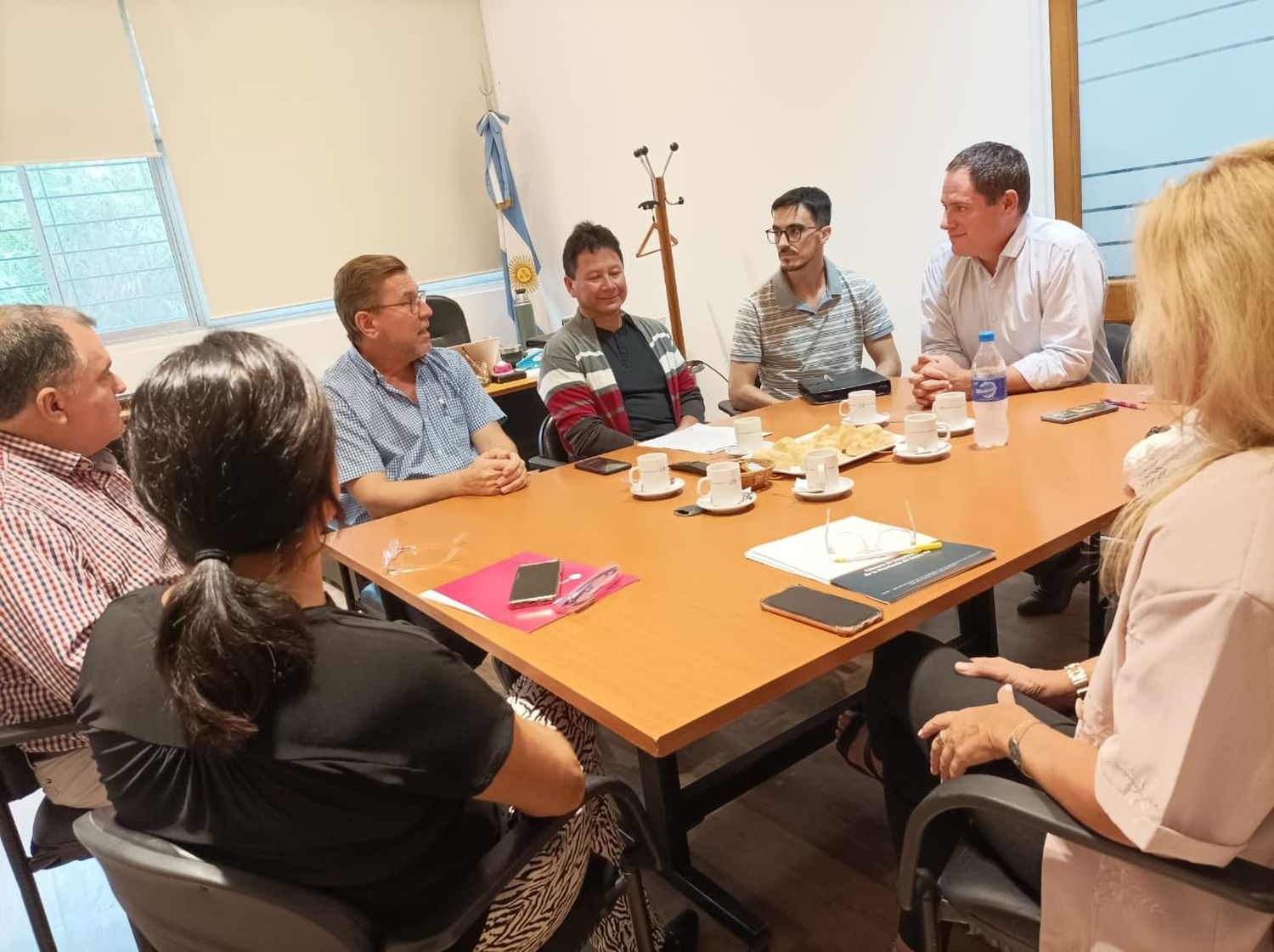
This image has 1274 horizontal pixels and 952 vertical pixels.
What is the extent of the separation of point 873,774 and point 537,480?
110 cm

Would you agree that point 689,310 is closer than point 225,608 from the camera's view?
No

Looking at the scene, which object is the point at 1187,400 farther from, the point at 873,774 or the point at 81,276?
the point at 81,276

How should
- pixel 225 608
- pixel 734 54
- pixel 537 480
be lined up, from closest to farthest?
pixel 225 608, pixel 537 480, pixel 734 54

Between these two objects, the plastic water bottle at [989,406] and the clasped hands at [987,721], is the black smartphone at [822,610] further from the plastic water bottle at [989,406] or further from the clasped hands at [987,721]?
the plastic water bottle at [989,406]

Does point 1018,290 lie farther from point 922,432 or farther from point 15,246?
point 15,246

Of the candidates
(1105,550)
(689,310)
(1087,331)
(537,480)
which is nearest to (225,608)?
(1105,550)

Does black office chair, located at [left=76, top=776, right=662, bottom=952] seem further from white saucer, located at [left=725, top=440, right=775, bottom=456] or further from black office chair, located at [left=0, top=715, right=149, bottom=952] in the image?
white saucer, located at [left=725, top=440, right=775, bottom=456]

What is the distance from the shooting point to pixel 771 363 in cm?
313

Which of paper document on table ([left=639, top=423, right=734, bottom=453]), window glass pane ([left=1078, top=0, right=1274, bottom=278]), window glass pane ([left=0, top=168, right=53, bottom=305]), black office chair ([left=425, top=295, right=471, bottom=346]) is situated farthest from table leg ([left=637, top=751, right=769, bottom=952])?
window glass pane ([left=0, top=168, right=53, bottom=305])

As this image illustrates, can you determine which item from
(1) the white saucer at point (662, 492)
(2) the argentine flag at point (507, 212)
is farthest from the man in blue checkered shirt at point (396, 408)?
(2) the argentine flag at point (507, 212)

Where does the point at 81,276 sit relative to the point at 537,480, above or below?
above

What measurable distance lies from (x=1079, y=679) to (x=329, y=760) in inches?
38.7

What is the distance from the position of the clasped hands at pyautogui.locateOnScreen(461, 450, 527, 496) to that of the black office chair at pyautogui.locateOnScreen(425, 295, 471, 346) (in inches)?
99.6

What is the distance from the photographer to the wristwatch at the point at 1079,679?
1.21 metres
